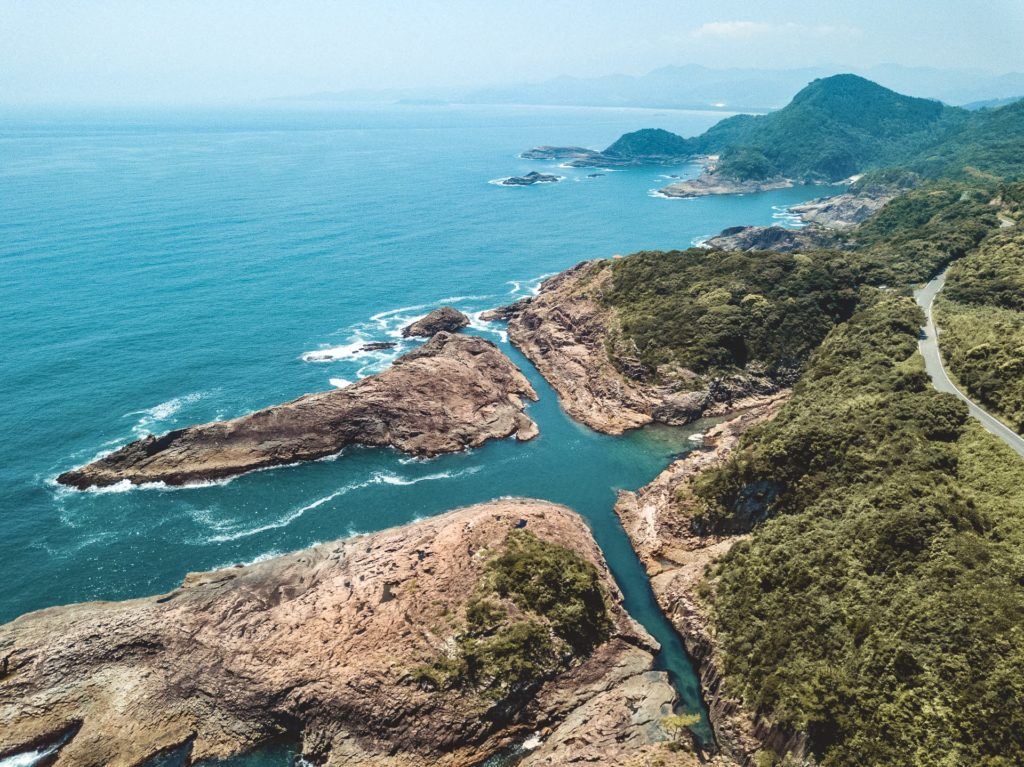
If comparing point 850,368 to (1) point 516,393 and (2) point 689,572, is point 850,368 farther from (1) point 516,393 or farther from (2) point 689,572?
Answer: (1) point 516,393

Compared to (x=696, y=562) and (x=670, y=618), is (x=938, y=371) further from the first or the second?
(x=670, y=618)

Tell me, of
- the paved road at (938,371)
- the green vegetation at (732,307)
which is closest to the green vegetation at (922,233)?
the paved road at (938,371)

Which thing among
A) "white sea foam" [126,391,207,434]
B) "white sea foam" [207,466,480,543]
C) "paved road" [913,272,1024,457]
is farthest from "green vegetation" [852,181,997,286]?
"white sea foam" [126,391,207,434]

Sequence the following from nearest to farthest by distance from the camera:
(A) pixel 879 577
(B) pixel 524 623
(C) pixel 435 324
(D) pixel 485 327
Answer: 1. (A) pixel 879 577
2. (B) pixel 524 623
3. (C) pixel 435 324
4. (D) pixel 485 327

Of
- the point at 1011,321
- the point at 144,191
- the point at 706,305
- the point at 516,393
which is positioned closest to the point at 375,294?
the point at 516,393

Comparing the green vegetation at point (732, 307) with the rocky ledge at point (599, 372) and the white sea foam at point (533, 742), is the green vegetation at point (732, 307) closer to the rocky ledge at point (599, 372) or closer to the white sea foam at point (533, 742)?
the rocky ledge at point (599, 372)

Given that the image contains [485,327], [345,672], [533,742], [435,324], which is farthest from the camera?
[485,327]

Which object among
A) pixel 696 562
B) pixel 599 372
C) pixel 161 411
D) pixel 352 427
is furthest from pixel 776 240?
pixel 161 411

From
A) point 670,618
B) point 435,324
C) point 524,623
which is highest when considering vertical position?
point 435,324
